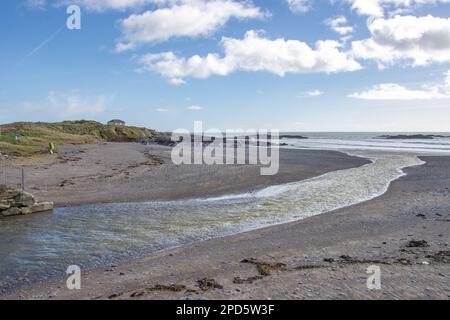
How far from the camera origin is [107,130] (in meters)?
110

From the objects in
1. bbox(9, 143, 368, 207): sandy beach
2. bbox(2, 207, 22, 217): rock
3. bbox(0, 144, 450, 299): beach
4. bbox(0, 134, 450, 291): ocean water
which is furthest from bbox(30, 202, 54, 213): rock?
bbox(0, 144, 450, 299): beach

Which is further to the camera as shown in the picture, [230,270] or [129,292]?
[230,270]

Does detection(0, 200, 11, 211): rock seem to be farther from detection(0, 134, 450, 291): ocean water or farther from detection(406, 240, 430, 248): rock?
detection(406, 240, 430, 248): rock

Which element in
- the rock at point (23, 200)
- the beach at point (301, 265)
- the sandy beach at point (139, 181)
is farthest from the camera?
the sandy beach at point (139, 181)

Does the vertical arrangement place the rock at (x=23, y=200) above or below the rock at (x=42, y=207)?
above

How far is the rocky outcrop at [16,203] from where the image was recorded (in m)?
15.7

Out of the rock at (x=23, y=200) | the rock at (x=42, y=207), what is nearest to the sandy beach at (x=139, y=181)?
the rock at (x=42, y=207)

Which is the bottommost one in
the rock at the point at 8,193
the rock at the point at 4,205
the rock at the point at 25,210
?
the rock at the point at 25,210

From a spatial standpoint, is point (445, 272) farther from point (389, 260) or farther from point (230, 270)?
point (230, 270)

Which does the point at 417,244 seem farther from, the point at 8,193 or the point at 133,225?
the point at 8,193

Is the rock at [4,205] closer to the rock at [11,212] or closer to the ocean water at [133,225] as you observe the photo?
the rock at [11,212]

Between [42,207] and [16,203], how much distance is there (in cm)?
106
